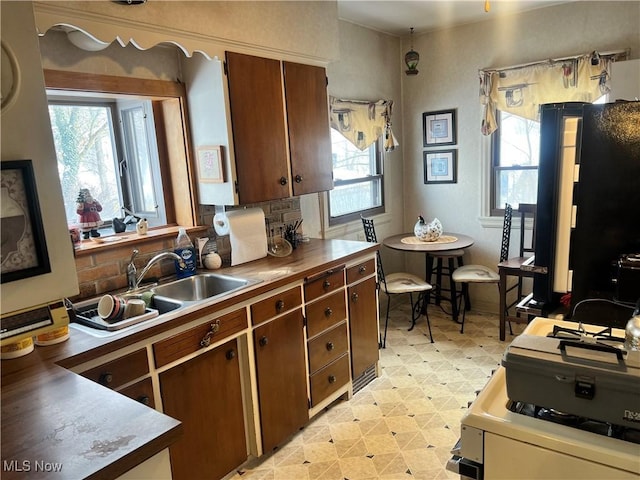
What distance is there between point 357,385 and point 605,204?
203 centimetres

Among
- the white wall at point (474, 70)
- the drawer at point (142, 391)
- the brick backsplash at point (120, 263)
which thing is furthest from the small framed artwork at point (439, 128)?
the drawer at point (142, 391)

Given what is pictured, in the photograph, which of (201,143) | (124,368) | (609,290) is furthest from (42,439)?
(201,143)

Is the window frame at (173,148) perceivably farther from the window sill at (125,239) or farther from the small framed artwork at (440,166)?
the small framed artwork at (440,166)

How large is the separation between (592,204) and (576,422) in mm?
639

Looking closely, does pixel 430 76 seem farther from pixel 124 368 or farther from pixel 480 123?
pixel 124 368

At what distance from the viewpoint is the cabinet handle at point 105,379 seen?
1603mm

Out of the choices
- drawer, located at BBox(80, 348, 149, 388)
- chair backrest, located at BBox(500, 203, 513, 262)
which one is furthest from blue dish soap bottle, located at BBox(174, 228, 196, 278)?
chair backrest, located at BBox(500, 203, 513, 262)

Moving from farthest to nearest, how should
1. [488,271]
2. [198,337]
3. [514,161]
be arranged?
[514,161] < [488,271] < [198,337]

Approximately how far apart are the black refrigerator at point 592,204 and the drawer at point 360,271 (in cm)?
143

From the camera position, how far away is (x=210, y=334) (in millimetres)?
1971

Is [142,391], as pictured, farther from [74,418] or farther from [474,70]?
[474,70]

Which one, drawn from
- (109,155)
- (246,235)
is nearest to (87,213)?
(109,155)

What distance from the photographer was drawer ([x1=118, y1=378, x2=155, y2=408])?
1.70 metres

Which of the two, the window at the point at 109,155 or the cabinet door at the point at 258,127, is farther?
the cabinet door at the point at 258,127
